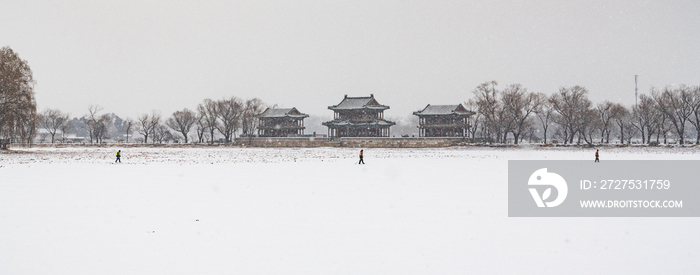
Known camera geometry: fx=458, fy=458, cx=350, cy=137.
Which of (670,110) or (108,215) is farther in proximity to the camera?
(670,110)

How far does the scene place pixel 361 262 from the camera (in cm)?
685

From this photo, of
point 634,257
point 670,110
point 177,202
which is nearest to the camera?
point 634,257

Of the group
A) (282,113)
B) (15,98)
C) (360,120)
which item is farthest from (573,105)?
(15,98)

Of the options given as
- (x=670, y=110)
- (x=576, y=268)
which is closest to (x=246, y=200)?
(x=576, y=268)

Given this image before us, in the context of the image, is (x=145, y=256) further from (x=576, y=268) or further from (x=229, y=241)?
(x=576, y=268)

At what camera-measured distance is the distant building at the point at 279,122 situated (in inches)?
3177

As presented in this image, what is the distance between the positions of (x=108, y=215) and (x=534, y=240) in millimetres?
8782

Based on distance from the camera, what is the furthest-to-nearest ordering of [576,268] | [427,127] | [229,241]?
1. [427,127]
2. [229,241]
3. [576,268]

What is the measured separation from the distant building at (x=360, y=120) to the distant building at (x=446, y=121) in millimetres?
5992

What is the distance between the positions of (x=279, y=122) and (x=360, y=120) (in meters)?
16.1

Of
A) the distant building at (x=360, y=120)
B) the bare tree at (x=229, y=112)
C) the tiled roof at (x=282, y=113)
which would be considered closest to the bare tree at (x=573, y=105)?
the distant building at (x=360, y=120)

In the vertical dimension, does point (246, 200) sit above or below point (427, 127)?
below

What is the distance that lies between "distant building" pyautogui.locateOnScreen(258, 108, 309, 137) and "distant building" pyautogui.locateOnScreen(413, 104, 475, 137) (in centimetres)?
2162

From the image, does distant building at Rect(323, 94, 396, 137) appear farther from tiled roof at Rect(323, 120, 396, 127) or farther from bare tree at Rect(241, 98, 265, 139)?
bare tree at Rect(241, 98, 265, 139)
